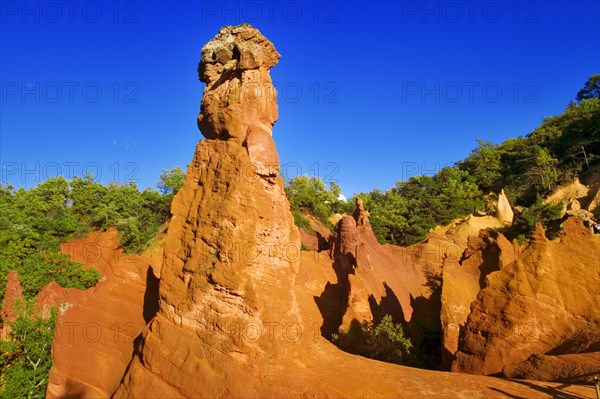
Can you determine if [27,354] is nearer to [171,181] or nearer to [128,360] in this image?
[128,360]

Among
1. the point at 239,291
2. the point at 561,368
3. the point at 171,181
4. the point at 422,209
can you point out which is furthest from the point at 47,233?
the point at 561,368

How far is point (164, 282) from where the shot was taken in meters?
8.13

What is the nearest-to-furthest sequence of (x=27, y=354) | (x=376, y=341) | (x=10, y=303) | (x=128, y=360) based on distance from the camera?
1. (x=128, y=360)
2. (x=376, y=341)
3. (x=27, y=354)
4. (x=10, y=303)

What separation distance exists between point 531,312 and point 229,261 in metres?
8.24

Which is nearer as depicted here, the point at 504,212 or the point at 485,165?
the point at 504,212

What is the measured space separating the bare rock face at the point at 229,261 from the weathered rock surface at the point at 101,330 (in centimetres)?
152

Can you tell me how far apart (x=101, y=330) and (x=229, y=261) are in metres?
4.20

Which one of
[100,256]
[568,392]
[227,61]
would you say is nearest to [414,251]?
[568,392]

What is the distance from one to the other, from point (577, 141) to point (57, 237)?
186 feet

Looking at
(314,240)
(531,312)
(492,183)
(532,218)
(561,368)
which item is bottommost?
(561,368)

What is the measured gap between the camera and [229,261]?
7.73 metres

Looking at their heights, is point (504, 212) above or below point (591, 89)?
below

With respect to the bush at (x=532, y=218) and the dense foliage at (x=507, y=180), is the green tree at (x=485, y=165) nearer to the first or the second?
the dense foliage at (x=507, y=180)

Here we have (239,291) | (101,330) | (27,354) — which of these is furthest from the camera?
(27,354)
